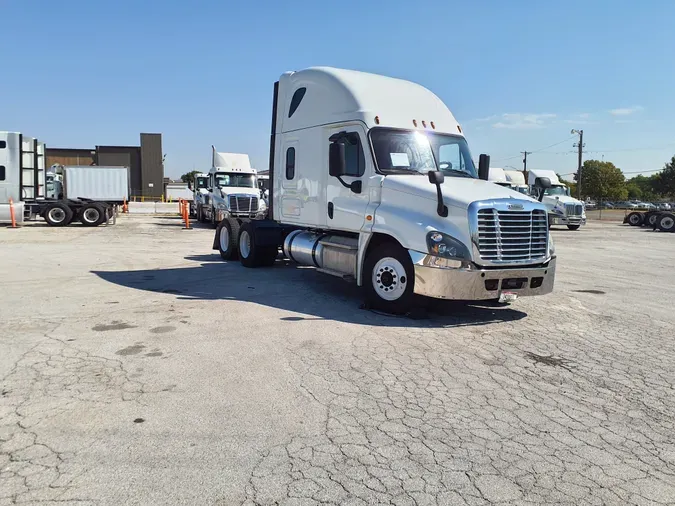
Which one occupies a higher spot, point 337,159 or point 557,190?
point 557,190

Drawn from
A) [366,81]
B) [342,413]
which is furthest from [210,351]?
[366,81]

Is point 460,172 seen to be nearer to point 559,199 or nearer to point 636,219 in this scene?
point 559,199

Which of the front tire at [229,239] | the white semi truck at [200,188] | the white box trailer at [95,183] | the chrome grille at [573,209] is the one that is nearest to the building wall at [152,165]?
the white semi truck at [200,188]

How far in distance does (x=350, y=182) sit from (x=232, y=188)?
16.0m

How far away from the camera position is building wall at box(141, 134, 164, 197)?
228 ft

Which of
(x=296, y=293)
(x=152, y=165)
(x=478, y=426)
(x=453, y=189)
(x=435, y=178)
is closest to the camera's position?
(x=478, y=426)

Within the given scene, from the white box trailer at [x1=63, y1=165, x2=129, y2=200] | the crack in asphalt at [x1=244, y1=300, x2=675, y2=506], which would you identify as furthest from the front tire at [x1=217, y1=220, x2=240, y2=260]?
the white box trailer at [x1=63, y1=165, x2=129, y2=200]

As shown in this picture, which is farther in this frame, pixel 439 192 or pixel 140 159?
pixel 140 159

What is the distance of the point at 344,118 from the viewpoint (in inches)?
344

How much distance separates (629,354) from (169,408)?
191 inches

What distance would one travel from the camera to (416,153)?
842cm

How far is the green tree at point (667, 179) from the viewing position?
89938 millimetres

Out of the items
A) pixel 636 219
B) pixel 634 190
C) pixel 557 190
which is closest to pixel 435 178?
pixel 557 190

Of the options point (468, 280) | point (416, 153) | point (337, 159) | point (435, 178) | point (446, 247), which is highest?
point (416, 153)
